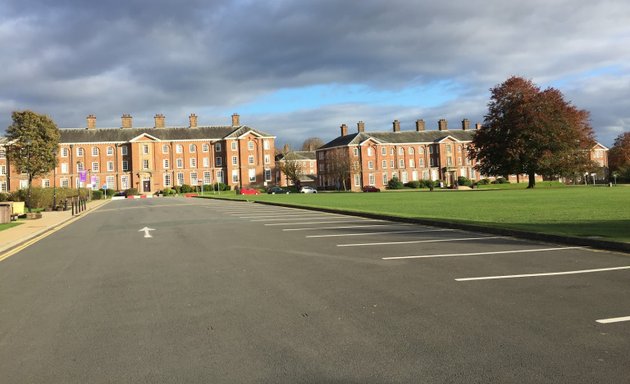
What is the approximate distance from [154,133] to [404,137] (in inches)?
1966

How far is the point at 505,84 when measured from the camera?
6138 cm

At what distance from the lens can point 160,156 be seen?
9681cm

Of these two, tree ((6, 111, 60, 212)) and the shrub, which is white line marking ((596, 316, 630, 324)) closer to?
tree ((6, 111, 60, 212))

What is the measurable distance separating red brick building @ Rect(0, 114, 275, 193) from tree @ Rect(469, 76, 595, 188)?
50730 millimetres

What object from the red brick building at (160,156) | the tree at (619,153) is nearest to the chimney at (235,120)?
the red brick building at (160,156)

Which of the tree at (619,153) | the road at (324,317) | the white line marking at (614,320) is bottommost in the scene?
the white line marking at (614,320)

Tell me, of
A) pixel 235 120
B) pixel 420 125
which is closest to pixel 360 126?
pixel 420 125

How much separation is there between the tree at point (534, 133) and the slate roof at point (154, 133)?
51.0 meters

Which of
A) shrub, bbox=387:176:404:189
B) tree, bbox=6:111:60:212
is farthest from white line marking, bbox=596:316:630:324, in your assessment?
shrub, bbox=387:176:404:189

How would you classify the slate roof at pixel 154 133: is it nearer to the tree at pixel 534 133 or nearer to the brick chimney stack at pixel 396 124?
the brick chimney stack at pixel 396 124

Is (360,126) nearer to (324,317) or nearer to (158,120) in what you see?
(158,120)

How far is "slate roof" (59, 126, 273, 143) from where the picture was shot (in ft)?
310

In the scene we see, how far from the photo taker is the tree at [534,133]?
2248 inches

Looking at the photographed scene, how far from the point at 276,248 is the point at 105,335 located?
6710 mm
